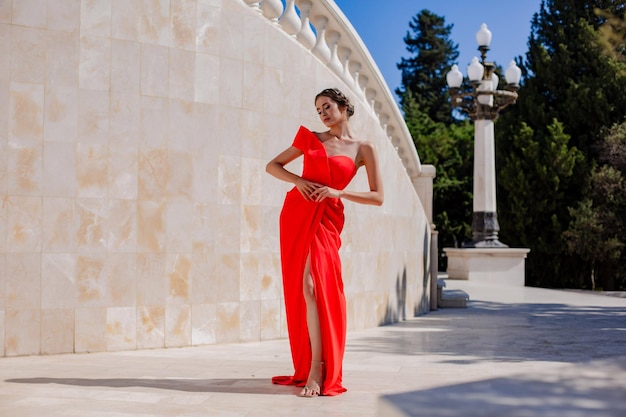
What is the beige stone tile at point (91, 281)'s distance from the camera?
640cm

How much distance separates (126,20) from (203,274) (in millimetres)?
2442

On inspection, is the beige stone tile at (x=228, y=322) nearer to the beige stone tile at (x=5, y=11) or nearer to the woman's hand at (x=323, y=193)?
the woman's hand at (x=323, y=193)

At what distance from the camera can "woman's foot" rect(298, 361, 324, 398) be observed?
15.1 ft

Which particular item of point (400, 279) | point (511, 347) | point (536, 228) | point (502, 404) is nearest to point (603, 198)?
point (536, 228)

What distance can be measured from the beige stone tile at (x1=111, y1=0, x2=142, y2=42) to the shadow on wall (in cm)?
469

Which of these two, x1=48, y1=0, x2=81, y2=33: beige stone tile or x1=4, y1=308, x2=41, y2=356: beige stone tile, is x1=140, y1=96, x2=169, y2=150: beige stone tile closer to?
x1=48, y1=0, x2=81, y2=33: beige stone tile

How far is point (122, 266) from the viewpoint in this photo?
6602 mm

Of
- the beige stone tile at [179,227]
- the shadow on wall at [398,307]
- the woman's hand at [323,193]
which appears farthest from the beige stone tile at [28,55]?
the shadow on wall at [398,307]

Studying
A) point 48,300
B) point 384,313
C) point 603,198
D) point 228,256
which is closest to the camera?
point 48,300

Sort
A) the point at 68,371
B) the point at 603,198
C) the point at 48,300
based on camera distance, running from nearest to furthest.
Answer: the point at 68,371, the point at 48,300, the point at 603,198

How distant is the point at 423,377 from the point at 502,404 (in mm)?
4115

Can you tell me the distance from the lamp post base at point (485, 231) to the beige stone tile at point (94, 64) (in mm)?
15157

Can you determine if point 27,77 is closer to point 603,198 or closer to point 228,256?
point 228,256

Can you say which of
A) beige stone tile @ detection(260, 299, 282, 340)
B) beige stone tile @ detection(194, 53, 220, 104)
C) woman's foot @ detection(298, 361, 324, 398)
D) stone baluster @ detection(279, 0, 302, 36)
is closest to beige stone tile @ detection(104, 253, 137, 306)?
beige stone tile @ detection(260, 299, 282, 340)
